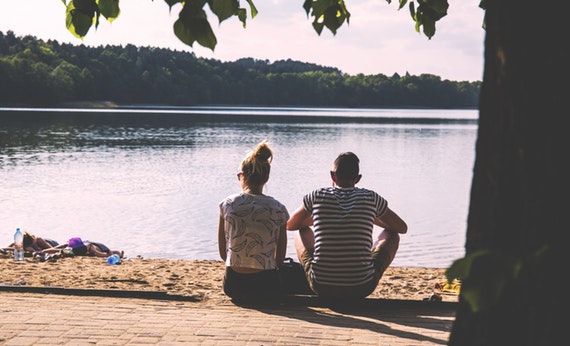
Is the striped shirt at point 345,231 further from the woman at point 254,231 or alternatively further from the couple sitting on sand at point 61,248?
the couple sitting on sand at point 61,248

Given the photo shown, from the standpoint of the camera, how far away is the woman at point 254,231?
217 inches

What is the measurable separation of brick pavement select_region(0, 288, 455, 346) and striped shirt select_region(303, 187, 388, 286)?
313mm

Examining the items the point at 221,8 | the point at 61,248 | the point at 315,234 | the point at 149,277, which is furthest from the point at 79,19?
the point at 61,248

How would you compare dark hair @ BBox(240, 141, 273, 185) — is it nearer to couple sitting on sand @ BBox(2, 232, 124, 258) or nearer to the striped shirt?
the striped shirt

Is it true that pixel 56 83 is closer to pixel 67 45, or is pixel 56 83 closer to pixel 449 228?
pixel 67 45

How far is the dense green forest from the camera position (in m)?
117

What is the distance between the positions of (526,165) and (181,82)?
142 m

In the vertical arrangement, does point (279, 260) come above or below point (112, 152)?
above

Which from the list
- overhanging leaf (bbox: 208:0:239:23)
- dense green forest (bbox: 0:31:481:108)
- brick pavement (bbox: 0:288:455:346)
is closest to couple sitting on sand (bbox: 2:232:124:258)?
brick pavement (bbox: 0:288:455:346)

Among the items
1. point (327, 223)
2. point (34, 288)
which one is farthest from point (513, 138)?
point (34, 288)

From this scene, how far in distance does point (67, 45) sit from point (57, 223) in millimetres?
136626

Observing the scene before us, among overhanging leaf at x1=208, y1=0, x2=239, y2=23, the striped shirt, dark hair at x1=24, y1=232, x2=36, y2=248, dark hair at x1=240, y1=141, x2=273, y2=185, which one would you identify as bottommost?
dark hair at x1=24, y1=232, x2=36, y2=248

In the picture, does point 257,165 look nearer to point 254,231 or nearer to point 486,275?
point 254,231

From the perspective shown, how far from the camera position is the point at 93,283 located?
7.69 meters
